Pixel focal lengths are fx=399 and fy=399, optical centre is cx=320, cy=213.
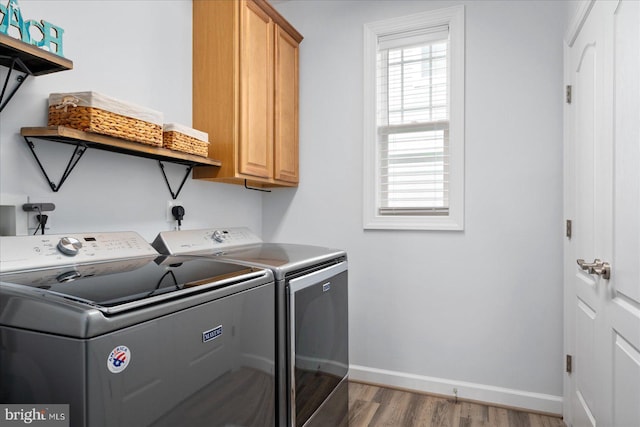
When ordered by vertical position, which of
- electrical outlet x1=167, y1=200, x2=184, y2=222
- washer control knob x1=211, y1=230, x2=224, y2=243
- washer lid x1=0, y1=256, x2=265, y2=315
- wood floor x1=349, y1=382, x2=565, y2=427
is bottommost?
wood floor x1=349, y1=382, x2=565, y2=427

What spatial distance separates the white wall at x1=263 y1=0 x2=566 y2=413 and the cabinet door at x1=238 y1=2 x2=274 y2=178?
0.48m

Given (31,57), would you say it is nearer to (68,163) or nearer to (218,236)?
(68,163)

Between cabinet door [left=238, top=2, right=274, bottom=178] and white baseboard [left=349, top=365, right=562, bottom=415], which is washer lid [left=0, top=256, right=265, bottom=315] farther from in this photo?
white baseboard [left=349, top=365, right=562, bottom=415]

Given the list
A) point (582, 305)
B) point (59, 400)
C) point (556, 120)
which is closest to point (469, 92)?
point (556, 120)

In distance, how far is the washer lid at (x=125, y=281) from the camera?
86 cm

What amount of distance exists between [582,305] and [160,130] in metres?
2.06

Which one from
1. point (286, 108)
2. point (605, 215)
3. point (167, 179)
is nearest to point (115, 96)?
point (167, 179)

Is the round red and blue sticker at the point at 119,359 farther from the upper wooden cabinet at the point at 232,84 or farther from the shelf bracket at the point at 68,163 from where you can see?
the upper wooden cabinet at the point at 232,84

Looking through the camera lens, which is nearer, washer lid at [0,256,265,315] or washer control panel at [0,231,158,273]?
washer lid at [0,256,265,315]

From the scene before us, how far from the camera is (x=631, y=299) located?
4.07 ft

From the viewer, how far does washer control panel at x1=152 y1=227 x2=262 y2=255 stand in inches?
70.4

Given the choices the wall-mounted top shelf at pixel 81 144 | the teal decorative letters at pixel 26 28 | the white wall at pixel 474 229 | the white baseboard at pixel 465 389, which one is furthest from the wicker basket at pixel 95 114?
the white baseboard at pixel 465 389

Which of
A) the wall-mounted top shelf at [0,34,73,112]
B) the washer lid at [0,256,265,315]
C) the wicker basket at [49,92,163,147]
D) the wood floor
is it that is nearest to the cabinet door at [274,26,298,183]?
the wicker basket at [49,92,163,147]

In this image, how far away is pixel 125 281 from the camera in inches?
41.8
